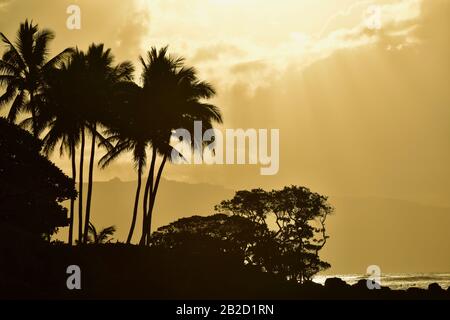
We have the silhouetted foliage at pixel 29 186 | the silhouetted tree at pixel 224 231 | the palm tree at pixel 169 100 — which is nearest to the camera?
the silhouetted foliage at pixel 29 186

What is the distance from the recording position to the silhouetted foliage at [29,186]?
37.4m

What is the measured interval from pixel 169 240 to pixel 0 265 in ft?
160

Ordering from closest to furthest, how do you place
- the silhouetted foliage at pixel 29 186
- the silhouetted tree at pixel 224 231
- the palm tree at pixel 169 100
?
the silhouetted foliage at pixel 29 186, the palm tree at pixel 169 100, the silhouetted tree at pixel 224 231

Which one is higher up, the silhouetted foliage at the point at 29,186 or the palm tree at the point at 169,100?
the palm tree at the point at 169,100

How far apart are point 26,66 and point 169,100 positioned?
10.5 meters

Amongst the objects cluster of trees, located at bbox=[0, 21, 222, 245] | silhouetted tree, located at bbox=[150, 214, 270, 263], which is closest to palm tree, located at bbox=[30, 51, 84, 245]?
cluster of trees, located at bbox=[0, 21, 222, 245]

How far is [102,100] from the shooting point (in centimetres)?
4634

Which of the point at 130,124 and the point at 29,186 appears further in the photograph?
the point at 130,124

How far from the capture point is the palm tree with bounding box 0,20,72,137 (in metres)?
47.5

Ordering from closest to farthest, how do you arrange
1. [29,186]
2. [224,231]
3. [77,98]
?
[29,186]
[77,98]
[224,231]

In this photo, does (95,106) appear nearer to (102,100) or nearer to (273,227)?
(102,100)

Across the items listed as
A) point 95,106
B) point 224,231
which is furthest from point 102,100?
point 224,231

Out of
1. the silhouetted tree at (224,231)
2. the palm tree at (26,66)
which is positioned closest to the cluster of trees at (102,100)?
the palm tree at (26,66)

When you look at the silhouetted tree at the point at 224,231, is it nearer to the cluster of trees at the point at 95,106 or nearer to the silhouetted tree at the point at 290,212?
the silhouetted tree at the point at 290,212
